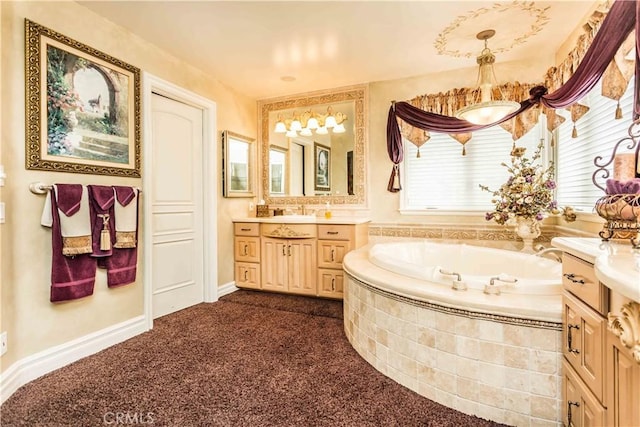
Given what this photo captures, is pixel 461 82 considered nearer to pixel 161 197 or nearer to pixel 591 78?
pixel 591 78

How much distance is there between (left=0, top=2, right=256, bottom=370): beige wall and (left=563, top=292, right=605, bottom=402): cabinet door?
→ 2.82 m

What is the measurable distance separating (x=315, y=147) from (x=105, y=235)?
8.24ft

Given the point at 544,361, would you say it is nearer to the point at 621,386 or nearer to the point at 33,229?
the point at 621,386

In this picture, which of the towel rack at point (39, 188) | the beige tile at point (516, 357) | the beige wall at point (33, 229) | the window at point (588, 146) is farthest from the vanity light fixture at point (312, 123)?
the beige tile at point (516, 357)

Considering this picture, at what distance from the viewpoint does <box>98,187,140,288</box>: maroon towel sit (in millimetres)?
2299

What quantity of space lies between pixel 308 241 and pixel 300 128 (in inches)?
58.0

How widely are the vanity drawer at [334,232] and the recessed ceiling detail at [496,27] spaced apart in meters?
1.92

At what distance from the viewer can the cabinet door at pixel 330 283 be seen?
330cm

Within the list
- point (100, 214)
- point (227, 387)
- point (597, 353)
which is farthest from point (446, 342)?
point (100, 214)

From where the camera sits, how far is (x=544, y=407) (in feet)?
4.63

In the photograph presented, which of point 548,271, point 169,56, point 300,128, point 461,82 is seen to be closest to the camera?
point 548,271

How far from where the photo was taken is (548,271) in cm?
214

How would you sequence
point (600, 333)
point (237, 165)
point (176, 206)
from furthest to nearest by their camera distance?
point (237, 165) < point (176, 206) < point (600, 333)

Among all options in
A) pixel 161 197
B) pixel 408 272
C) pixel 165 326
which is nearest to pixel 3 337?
pixel 165 326
